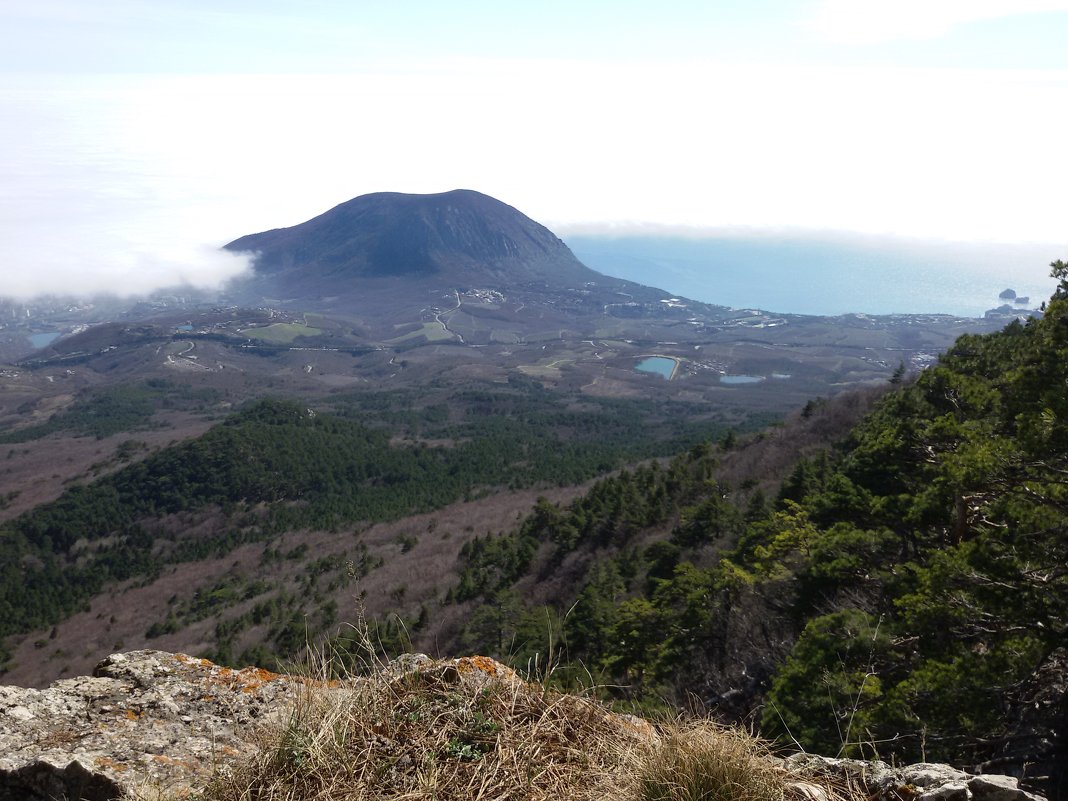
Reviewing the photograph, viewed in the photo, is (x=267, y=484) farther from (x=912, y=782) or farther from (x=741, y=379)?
(x=741, y=379)

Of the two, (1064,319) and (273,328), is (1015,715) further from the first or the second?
(273,328)

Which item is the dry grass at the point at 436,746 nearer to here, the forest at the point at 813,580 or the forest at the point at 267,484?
the forest at the point at 813,580

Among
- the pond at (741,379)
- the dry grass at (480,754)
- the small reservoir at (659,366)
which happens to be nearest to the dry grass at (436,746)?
the dry grass at (480,754)

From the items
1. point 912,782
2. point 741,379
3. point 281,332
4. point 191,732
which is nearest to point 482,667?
point 191,732

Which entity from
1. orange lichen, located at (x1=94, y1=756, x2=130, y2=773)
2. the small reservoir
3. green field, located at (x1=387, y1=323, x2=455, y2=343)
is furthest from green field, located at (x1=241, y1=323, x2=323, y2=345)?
orange lichen, located at (x1=94, y1=756, x2=130, y2=773)

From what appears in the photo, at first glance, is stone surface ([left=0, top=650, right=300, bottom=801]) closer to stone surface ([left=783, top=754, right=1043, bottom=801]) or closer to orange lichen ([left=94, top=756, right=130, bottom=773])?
orange lichen ([left=94, top=756, right=130, bottom=773])

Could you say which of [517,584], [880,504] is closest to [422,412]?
[517,584]
